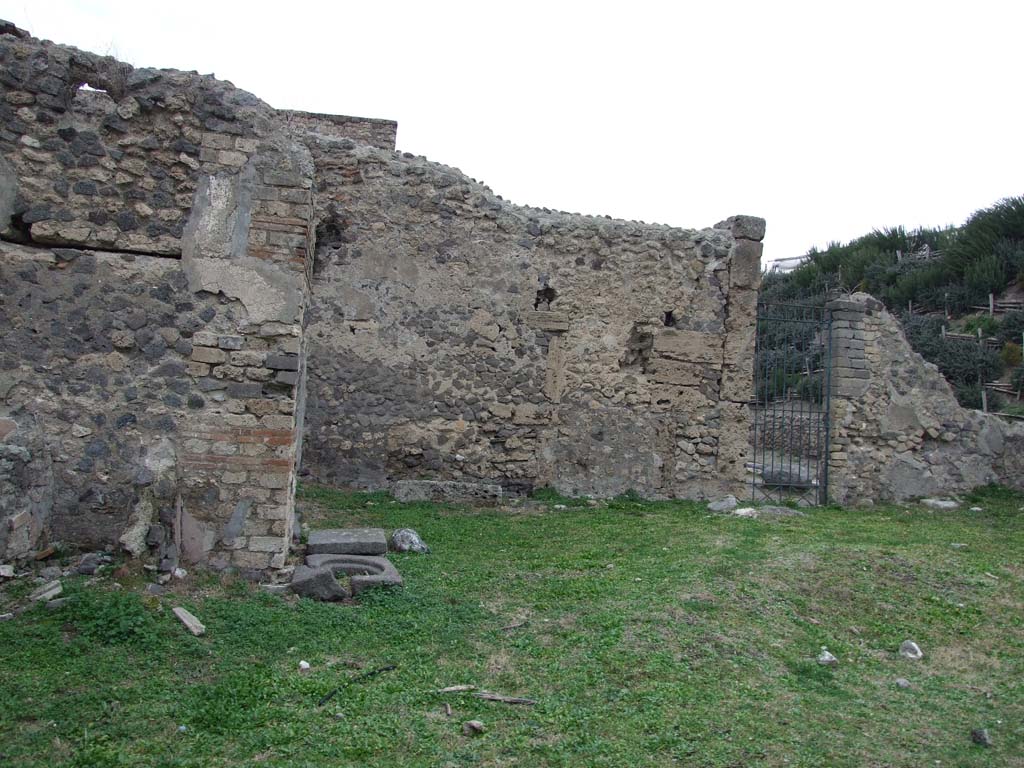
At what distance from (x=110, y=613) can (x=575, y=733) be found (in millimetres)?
2574

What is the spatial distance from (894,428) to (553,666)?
348 inches

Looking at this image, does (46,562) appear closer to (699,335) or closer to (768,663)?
(768,663)

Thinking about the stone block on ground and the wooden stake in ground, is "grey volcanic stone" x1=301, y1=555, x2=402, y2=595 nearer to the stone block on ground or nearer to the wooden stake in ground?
the stone block on ground

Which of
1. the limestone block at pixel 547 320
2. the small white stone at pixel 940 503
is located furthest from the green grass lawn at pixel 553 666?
the small white stone at pixel 940 503

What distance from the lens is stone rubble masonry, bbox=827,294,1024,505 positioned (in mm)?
11078

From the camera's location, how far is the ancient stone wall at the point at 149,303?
16.9 ft

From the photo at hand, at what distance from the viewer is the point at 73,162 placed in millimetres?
5277

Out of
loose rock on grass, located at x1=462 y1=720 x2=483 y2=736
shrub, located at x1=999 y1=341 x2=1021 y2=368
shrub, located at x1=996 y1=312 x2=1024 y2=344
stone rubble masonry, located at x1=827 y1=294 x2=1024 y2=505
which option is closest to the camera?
loose rock on grass, located at x1=462 y1=720 x2=483 y2=736

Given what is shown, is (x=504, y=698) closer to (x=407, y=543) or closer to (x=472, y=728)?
(x=472, y=728)

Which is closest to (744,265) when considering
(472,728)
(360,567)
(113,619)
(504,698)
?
(360,567)

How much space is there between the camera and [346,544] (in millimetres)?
5828

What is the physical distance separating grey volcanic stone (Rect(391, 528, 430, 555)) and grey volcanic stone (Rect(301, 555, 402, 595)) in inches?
23.1

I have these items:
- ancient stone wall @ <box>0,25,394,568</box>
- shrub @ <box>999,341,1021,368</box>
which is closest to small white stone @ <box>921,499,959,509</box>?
ancient stone wall @ <box>0,25,394,568</box>

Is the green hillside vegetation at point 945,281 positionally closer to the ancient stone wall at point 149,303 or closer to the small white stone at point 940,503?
the small white stone at point 940,503
